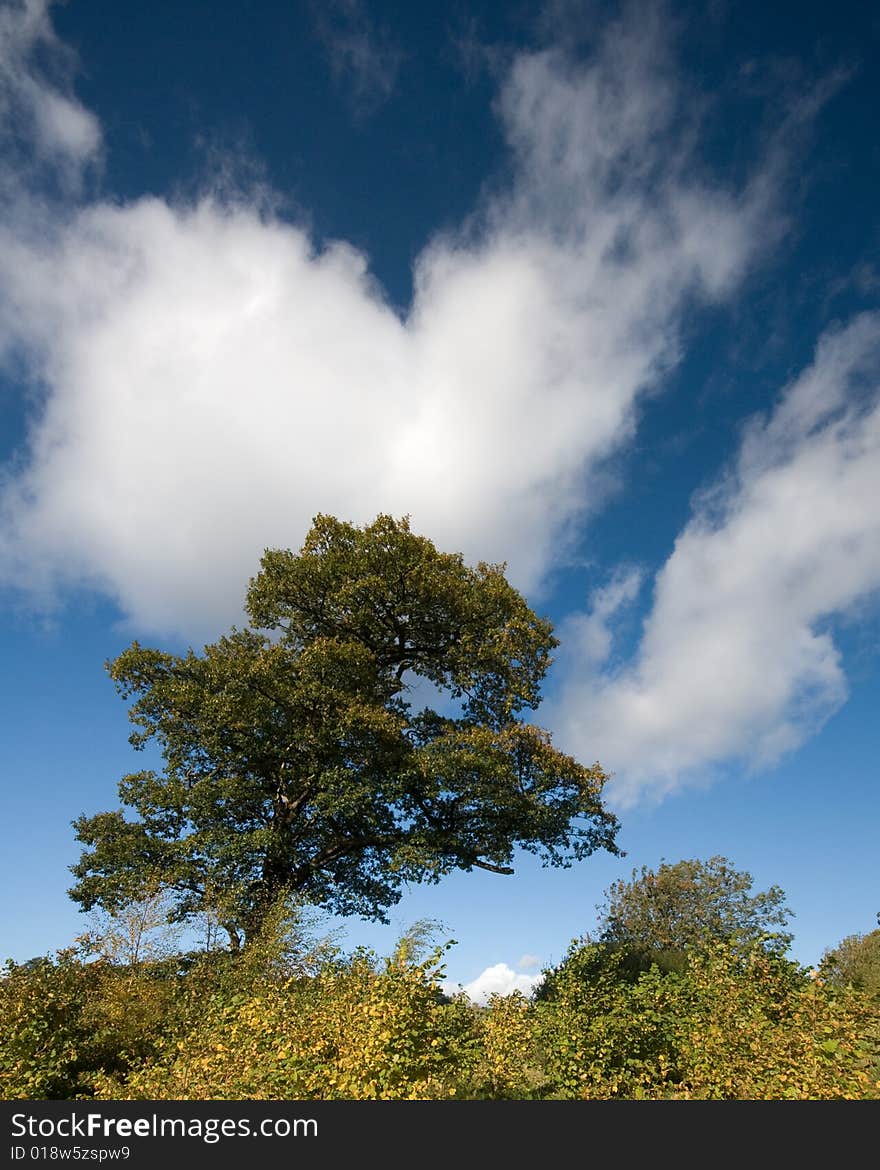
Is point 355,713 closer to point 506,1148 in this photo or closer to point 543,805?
point 543,805

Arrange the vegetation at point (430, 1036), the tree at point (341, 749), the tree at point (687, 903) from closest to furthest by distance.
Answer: the vegetation at point (430, 1036), the tree at point (341, 749), the tree at point (687, 903)

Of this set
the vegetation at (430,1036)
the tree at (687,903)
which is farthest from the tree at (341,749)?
the tree at (687,903)

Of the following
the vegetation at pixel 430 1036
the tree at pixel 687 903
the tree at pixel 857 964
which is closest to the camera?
the vegetation at pixel 430 1036

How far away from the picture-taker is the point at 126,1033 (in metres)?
15.4

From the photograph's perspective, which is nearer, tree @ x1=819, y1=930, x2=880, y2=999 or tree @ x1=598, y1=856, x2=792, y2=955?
tree @ x1=819, y1=930, x2=880, y2=999

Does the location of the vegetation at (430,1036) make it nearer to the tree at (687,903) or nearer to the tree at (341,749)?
the tree at (341,749)

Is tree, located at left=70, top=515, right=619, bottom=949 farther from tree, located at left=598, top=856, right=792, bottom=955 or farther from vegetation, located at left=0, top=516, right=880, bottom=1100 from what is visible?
tree, located at left=598, top=856, right=792, bottom=955

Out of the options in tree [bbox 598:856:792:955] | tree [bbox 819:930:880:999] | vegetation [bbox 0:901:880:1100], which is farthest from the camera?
tree [bbox 598:856:792:955]

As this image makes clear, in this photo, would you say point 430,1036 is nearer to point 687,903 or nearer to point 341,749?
point 341,749

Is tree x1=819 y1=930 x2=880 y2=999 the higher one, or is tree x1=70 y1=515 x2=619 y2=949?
tree x1=70 y1=515 x2=619 y2=949

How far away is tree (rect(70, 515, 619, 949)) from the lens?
21.7 m

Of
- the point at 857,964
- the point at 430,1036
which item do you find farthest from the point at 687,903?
the point at 430,1036

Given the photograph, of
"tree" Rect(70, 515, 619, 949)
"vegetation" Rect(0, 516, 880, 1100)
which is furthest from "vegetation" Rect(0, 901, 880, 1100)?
"tree" Rect(70, 515, 619, 949)

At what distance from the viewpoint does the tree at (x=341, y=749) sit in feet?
71.3
